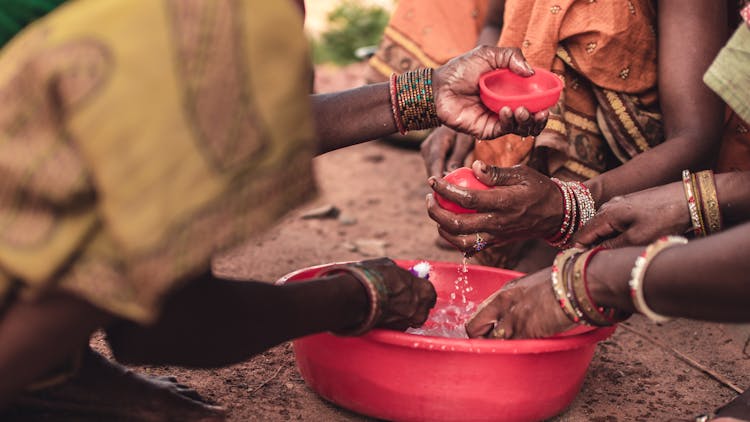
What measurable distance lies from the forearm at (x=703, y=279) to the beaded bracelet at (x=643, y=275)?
0.03ft

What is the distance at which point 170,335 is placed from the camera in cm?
169

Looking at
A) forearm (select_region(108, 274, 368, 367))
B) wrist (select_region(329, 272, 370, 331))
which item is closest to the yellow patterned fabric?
forearm (select_region(108, 274, 368, 367))

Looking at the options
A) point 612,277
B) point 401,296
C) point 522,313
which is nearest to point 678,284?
point 612,277

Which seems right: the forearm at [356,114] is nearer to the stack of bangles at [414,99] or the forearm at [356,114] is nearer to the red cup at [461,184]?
the stack of bangles at [414,99]

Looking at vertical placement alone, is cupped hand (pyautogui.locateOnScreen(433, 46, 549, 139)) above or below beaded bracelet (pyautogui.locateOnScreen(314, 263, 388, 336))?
above

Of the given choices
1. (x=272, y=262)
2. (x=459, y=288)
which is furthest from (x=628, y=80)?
(x=272, y=262)

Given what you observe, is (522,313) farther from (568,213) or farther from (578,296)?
(568,213)

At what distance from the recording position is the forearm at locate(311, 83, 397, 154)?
2.49m

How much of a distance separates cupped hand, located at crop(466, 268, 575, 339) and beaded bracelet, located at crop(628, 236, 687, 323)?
0.21 meters

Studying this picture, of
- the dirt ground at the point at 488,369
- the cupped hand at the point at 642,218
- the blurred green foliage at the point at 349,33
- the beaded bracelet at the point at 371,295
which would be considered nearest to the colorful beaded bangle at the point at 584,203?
the cupped hand at the point at 642,218

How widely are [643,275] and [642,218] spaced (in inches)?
20.5

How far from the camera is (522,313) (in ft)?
6.77

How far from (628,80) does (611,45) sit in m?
0.13

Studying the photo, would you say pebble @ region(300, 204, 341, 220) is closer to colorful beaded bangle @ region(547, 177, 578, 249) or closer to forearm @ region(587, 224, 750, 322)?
colorful beaded bangle @ region(547, 177, 578, 249)
